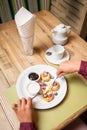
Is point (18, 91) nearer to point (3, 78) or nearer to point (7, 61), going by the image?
point (3, 78)

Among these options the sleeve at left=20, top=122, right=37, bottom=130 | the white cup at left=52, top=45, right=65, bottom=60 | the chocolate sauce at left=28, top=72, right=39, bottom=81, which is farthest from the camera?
the white cup at left=52, top=45, right=65, bottom=60

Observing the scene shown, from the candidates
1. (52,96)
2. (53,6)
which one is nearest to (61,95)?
(52,96)

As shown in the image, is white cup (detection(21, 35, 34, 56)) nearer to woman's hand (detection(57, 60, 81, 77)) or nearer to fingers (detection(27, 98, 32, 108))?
woman's hand (detection(57, 60, 81, 77))

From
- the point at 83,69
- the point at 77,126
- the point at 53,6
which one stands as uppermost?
the point at 83,69

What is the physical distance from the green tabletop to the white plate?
2 centimetres

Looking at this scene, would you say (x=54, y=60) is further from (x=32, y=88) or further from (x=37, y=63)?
(x=32, y=88)

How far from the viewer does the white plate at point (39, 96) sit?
0.69 m

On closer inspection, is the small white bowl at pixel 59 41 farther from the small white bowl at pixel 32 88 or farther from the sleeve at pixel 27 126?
the sleeve at pixel 27 126

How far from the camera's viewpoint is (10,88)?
29.8 inches

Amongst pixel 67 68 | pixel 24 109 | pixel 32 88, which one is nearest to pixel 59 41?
pixel 67 68

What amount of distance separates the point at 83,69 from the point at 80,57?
6.3 inches

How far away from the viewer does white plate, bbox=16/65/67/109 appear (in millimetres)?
695

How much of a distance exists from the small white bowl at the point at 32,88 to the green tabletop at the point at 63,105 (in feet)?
0.21

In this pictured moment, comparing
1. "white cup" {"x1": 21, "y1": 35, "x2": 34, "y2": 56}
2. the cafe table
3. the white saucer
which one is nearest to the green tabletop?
the cafe table
